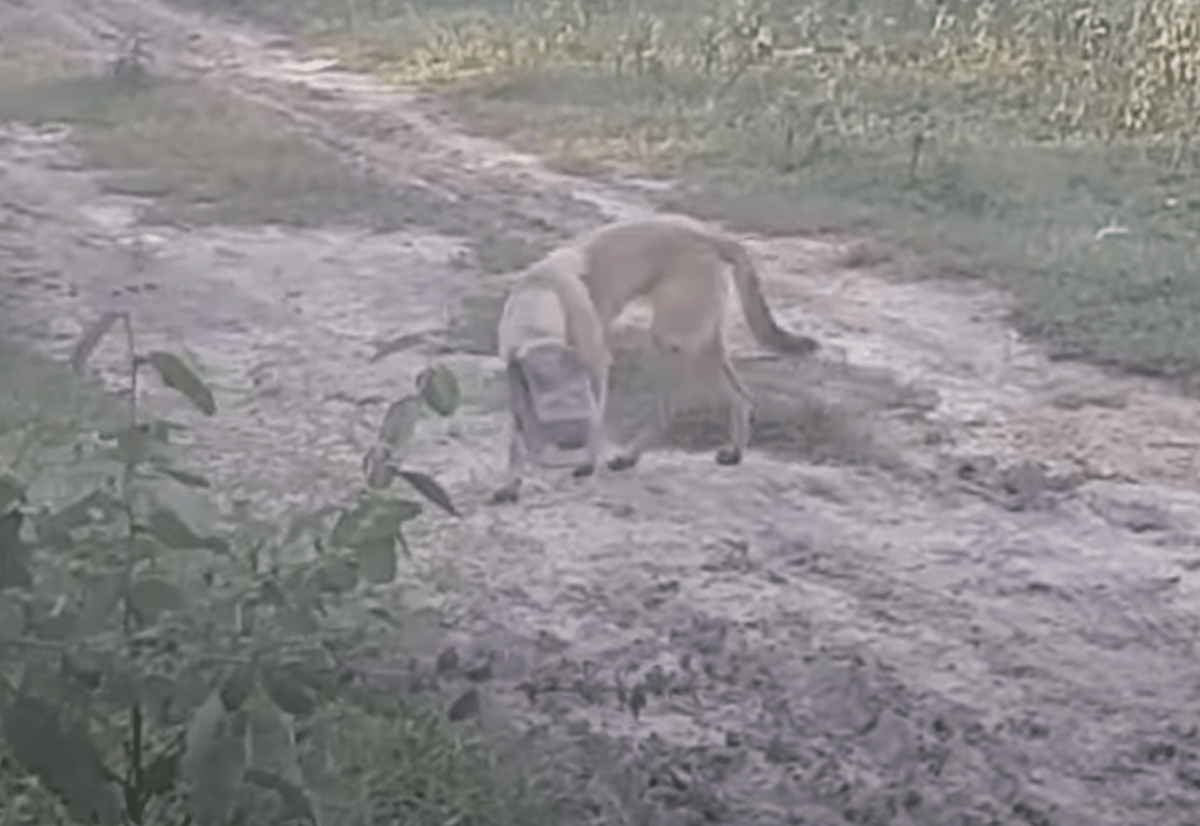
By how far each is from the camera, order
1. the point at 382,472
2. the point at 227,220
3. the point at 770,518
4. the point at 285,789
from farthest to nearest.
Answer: the point at 227,220, the point at 770,518, the point at 382,472, the point at 285,789

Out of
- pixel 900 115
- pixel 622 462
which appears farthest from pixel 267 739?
pixel 900 115

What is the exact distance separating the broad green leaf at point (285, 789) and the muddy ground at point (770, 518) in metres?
1.49

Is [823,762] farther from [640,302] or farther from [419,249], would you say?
[419,249]

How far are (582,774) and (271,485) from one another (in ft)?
6.05

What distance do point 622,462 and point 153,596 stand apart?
3.54 m

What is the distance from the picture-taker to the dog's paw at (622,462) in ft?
20.8

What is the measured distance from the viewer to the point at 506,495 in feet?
19.9

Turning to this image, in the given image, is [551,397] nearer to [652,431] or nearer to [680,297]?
[680,297]

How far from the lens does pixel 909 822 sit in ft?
14.4

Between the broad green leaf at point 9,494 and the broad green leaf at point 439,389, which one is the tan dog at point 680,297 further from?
the broad green leaf at point 9,494

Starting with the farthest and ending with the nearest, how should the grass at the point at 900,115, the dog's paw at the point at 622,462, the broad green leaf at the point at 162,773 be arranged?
the grass at the point at 900,115 < the dog's paw at the point at 622,462 < the broad green leaf at the point at 162,773

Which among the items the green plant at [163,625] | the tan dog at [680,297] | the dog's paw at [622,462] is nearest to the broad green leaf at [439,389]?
the green plant at [163,625]

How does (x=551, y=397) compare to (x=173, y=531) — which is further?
(x=551, y=397)

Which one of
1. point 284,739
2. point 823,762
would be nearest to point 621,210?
point 823,762
